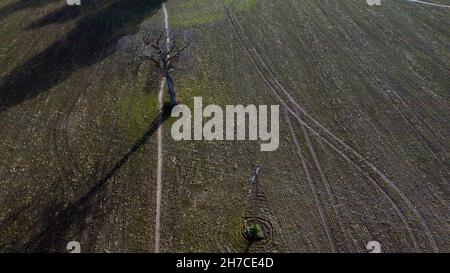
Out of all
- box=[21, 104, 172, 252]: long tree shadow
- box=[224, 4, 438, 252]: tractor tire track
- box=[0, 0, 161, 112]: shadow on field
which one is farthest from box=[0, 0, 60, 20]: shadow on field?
box=[21, 104, 172, 252]: long tree shadow

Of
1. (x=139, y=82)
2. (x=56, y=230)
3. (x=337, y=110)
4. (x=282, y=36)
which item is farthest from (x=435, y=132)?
(x=56, y=230)

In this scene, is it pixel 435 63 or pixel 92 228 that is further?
pixel 435 63

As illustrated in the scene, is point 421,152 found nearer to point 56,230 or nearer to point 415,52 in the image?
point 415,52

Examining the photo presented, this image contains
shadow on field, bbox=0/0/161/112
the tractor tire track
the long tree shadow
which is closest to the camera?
the long tree shadow

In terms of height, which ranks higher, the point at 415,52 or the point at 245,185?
the point at 415,52

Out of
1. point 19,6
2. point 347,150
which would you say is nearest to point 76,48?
point 19,6

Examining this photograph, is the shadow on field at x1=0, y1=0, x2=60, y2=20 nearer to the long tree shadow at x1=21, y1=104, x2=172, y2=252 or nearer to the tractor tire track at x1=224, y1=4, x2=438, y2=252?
the tractor tire track at x1=224, y1=4, x2=438, y2=252
